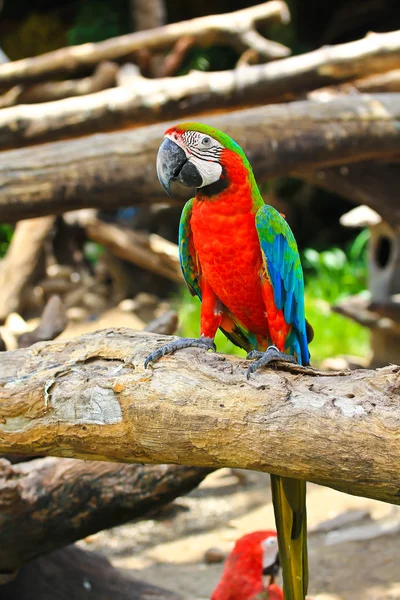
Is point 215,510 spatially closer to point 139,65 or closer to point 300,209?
point 139,65

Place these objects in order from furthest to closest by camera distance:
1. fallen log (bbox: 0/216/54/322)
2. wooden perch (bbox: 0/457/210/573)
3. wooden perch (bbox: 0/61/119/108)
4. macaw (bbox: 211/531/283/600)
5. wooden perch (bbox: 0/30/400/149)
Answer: fallen log (bbox: 0/216/54/322), wooden perch (bbox: 0/61/119/108), wooden perch (bbox: 0/30/400/149), macaw (bbox: 211/531/283/600), wooden perch (bbox: 0/457/210/573)

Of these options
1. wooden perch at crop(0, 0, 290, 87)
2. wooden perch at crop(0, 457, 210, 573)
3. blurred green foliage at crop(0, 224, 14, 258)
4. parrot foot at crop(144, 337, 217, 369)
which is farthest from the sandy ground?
blurred green foliage at crop(0, 224, 14, 258)

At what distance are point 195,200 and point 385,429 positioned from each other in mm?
929

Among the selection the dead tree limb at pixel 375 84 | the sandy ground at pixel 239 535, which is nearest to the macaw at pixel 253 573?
the sandy ground at pixel 239 535

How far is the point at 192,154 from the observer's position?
64.6 inches

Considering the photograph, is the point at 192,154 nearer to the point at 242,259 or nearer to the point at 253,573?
the point at 242,259

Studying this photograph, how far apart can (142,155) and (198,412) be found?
68.1 inches

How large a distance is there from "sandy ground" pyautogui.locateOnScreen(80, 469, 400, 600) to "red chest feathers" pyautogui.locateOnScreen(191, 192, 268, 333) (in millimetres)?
1412

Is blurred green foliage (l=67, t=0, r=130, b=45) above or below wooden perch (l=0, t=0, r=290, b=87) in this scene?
above

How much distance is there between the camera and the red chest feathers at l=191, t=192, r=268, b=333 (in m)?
1.75

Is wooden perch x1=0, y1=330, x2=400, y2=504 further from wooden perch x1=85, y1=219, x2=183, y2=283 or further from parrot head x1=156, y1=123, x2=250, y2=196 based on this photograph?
wooden perch x1=85, y1=219, x2=183, y2=283

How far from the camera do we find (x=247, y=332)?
2.00m

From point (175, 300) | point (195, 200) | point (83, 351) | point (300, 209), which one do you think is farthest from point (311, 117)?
point (300, 209)

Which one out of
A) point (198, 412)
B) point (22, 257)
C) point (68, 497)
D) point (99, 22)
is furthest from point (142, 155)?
point (99, 22)
